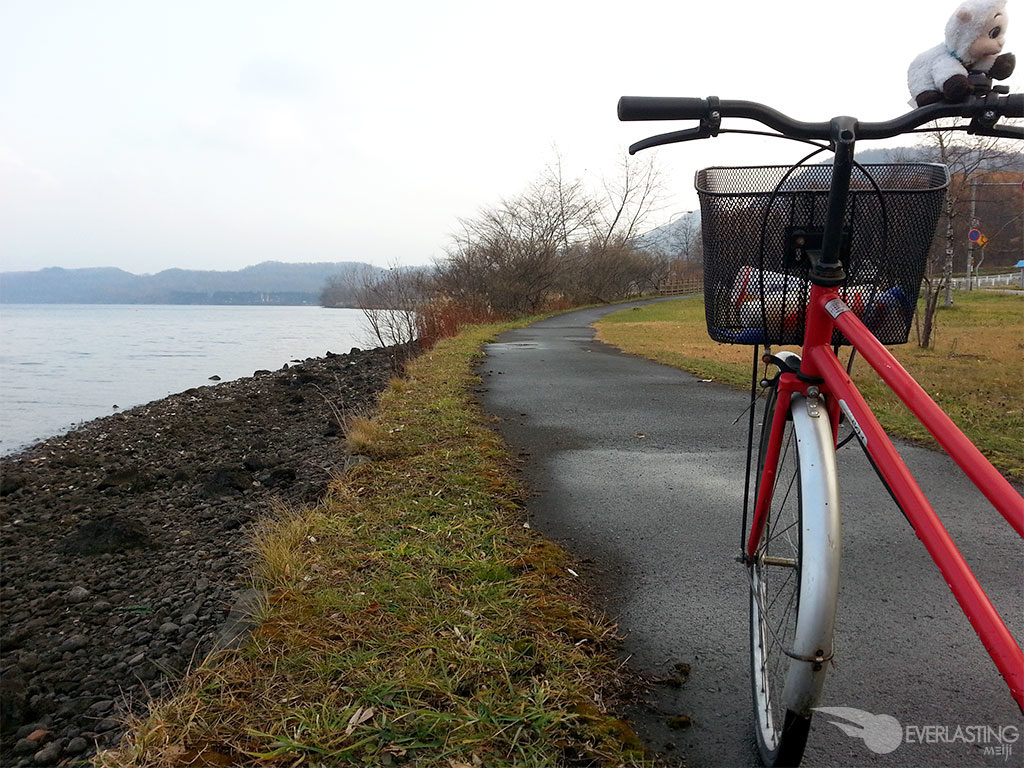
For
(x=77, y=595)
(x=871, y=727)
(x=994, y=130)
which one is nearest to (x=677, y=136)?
(x=994, y=130)

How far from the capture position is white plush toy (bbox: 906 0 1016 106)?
163cm

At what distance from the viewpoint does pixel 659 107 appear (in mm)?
1875

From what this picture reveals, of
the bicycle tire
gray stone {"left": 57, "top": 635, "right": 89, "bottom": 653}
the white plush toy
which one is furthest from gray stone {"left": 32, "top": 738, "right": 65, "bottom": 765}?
the white plush toy

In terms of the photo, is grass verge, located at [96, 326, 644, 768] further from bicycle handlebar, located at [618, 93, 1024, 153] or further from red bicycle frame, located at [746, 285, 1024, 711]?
bicycle handlebar, located at [618, 93, 1024, 153]

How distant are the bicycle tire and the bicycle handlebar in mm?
751

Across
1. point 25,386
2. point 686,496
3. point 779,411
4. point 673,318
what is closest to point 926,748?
point 779,411

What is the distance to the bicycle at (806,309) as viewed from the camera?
1.51 meters

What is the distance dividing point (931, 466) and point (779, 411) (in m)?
3.55

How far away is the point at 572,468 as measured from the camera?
504cm

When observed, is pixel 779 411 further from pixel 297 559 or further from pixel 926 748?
pixel 297 559

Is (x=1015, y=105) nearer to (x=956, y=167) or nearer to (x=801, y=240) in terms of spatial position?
(x=801, y=240)

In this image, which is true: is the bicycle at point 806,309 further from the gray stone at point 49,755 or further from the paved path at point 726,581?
the gray stone at point 49,755

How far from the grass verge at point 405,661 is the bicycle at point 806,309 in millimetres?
612

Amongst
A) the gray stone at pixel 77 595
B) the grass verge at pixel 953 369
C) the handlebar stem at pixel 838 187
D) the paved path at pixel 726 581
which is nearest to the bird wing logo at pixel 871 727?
the paved path at pixel 726 581
